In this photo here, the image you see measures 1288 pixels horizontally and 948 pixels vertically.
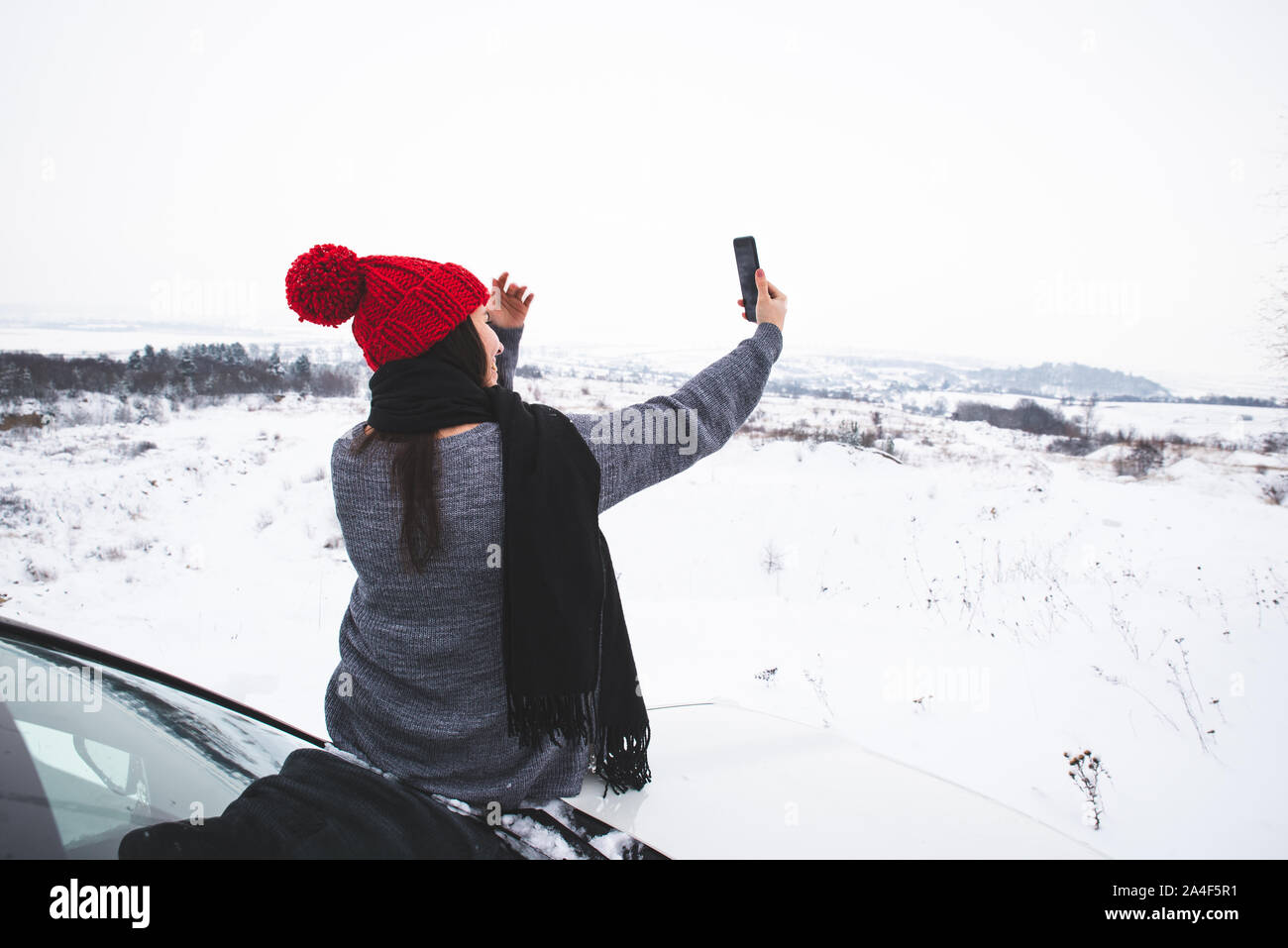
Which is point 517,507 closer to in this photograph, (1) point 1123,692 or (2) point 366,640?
(2) point 366,640

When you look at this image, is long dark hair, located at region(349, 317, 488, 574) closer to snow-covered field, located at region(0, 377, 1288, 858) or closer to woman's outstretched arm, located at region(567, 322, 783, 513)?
woman's outstretched arm, located at region(567, 322, 783, 513)

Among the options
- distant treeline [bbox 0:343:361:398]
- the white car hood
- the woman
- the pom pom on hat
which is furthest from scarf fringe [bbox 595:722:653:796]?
distant treeline [bbox 0:343:361:398]

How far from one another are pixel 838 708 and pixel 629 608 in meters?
2.20

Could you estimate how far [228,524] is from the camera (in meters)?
7.88

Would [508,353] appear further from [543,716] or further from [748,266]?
[543,716]

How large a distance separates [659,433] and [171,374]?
3081cm

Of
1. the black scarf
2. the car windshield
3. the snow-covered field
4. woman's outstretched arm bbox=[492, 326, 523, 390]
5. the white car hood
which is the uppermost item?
woman's outstretched arm bbox=[492, 326, 523, 390]

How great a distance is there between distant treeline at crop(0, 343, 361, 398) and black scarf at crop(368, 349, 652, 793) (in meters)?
22.7

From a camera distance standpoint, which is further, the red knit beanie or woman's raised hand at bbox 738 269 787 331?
woman's raised hand at bbox 738 269 787 331

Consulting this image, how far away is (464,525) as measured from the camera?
1239 mm

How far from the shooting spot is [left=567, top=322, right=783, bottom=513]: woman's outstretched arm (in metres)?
1.36

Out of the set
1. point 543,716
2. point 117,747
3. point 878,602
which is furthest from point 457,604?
point 878,602

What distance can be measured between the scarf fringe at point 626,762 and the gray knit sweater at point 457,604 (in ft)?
0.37
